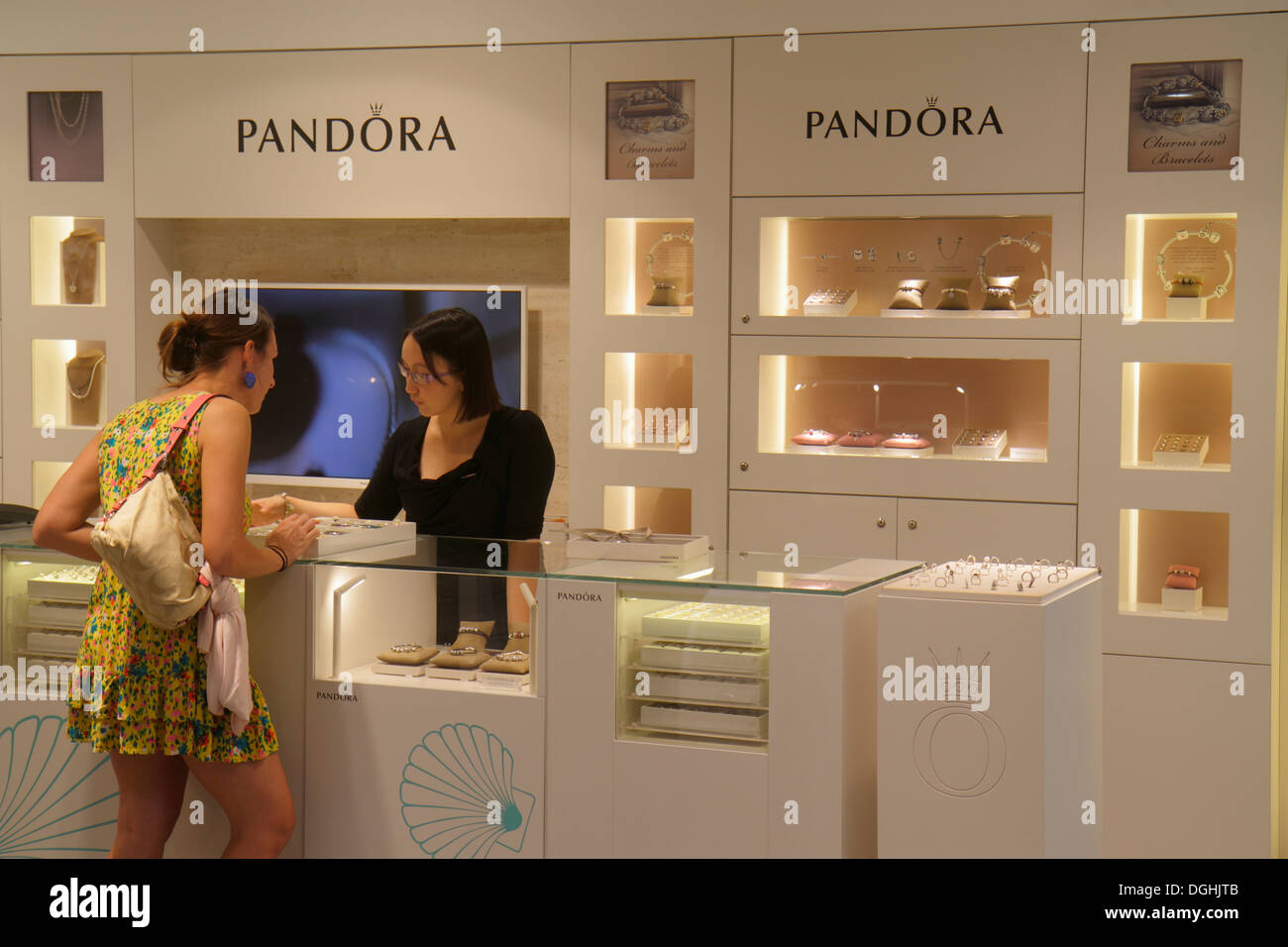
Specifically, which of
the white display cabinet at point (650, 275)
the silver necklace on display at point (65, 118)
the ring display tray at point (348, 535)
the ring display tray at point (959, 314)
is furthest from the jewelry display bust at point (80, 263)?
the ring display tray at point (959, 314)

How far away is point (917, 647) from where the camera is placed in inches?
88.7

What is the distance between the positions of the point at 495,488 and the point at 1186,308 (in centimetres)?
209

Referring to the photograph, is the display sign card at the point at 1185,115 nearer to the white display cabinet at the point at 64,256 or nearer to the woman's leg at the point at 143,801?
the woman's leg at the point at 143,801

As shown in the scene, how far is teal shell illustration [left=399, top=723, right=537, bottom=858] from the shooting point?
8.32 feet

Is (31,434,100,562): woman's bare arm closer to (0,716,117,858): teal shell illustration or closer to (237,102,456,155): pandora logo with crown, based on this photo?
(0,716,117,858): teal shell illustration

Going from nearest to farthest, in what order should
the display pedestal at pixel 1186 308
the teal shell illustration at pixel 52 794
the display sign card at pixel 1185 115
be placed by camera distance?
the teal shell illustration at pixel 52 794
the display sign card at pixel 1185 115
the display pedestal at pixel 1186 308

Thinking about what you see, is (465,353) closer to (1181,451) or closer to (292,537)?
(292,537)

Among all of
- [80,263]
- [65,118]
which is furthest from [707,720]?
[65,118]

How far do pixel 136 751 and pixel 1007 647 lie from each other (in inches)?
60.0

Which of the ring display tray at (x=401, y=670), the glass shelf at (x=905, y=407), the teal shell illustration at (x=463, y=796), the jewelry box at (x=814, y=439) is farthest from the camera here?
the jewelry box at (x=814, y=439)

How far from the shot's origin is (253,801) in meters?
2.45

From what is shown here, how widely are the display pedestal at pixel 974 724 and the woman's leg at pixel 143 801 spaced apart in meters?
1.30

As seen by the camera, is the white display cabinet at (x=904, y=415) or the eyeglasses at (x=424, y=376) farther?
the white display cabinet at (x=904, y=415)

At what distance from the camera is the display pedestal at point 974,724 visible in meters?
2.21
